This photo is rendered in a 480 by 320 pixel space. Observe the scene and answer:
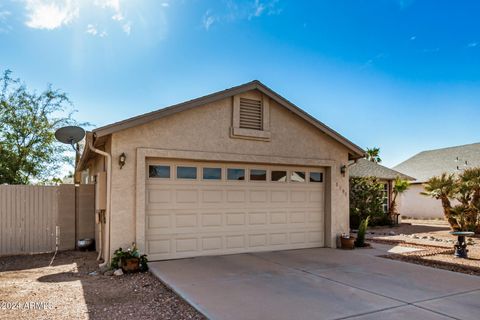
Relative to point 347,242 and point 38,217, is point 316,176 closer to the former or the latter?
point 347,242

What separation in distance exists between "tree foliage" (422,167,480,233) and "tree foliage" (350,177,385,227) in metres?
2.57

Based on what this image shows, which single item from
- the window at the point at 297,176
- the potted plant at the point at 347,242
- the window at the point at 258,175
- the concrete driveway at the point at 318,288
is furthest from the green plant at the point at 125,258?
the potted plant at the point at 347,242

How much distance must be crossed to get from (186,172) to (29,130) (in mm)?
11002

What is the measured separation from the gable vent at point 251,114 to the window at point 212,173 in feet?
4.61

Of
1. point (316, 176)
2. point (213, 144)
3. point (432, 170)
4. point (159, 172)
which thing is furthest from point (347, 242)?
point (432, 170)

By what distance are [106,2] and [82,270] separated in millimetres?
7812

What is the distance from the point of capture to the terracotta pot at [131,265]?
292 inches

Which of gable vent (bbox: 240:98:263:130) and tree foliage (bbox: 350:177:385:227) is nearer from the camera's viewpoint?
gable vent (bbox: 240:98:263:130)

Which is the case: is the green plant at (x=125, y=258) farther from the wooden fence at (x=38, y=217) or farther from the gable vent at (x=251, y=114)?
the gable vent at (x=251, y=114)

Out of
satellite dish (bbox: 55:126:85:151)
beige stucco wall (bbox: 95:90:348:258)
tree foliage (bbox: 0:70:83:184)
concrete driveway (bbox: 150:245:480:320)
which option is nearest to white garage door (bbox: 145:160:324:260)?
beige stucco wall (bbox: 95:90:348:258)

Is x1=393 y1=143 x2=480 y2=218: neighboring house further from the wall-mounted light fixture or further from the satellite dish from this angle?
the satellite dish

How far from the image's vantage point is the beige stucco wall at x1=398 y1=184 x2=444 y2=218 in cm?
2416

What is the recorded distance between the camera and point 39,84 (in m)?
16.5

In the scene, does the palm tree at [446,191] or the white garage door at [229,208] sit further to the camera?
the palm tree at [446,191]
